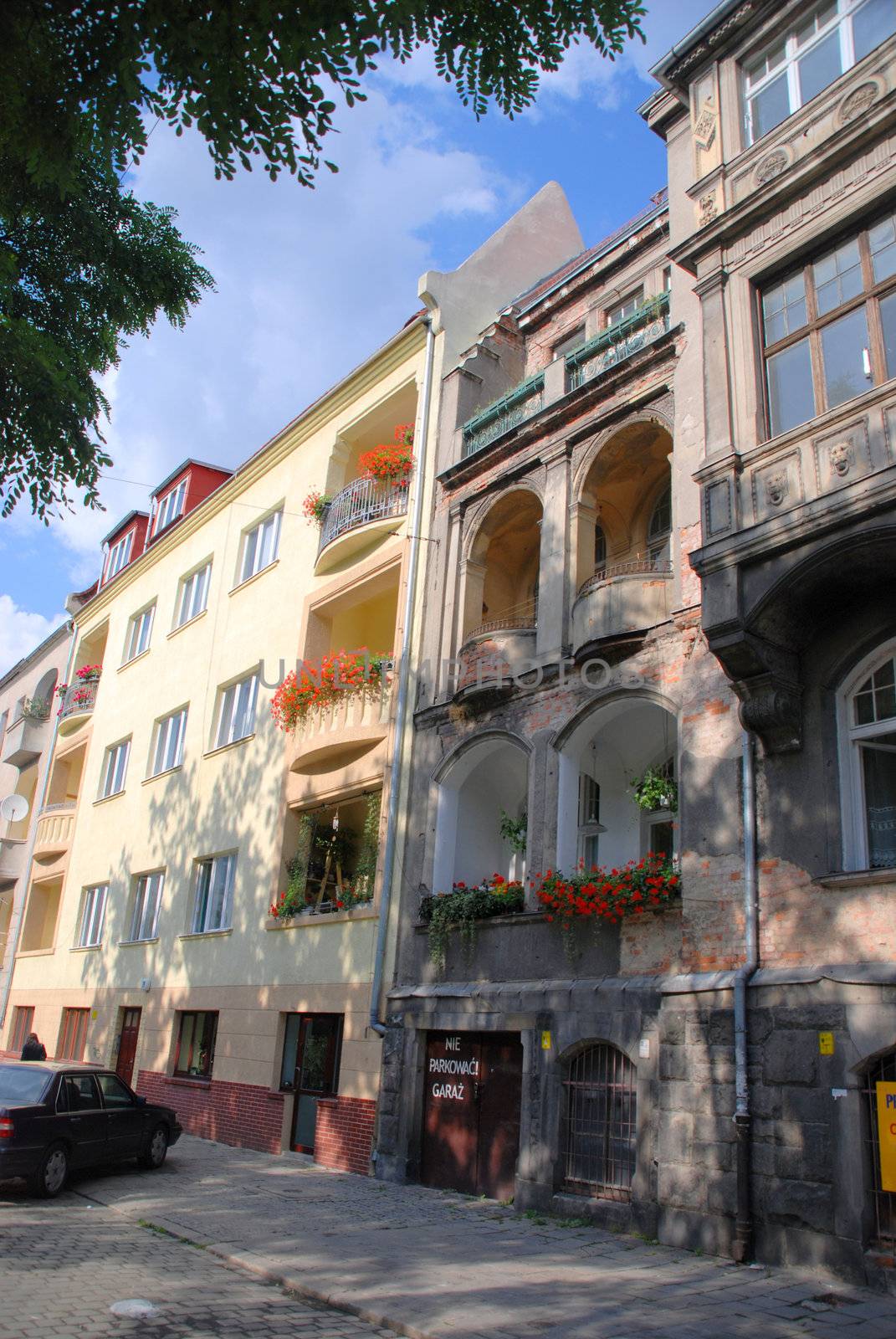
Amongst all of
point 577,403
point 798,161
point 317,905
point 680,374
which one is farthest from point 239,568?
point 798,161

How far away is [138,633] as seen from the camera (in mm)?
28750

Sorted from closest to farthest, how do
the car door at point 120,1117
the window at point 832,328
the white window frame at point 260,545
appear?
the window at point 832,328 → the car door at point 120,1117 → the white window frame at point 260,545

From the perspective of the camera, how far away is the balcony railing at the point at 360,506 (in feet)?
60.4

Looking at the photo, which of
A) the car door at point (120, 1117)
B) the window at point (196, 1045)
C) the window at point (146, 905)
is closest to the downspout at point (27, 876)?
the window at point (146, 905)

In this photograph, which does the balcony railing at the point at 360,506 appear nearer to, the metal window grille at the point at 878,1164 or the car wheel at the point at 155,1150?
the car wheel at the point at 155,1150

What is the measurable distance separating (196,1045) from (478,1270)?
41.3 feet

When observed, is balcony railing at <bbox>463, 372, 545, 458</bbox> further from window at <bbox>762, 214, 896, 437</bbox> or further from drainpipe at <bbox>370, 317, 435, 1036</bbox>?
window at <bbox>762, 214, 896, 437</bbox>

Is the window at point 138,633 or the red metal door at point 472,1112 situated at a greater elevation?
the window at point 138,633

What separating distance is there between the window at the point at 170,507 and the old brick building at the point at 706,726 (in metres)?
14.7

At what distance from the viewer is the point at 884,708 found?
9828mm

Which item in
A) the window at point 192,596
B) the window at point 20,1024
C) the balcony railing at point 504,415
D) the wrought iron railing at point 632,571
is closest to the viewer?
the wrought iron railing at point 632,571

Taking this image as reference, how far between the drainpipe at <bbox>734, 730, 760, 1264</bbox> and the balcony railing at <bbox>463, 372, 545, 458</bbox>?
7397 millimetres

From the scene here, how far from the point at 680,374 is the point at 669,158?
333 cm

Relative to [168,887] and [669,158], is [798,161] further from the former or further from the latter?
[168,887]
